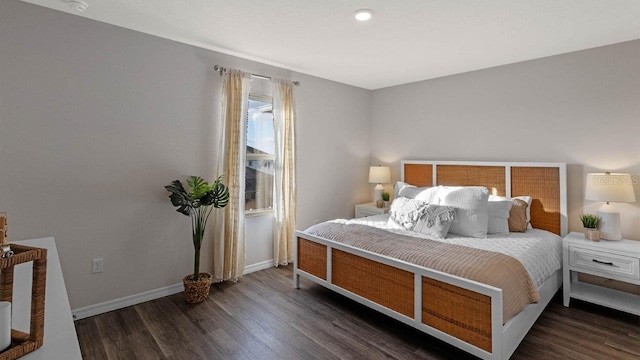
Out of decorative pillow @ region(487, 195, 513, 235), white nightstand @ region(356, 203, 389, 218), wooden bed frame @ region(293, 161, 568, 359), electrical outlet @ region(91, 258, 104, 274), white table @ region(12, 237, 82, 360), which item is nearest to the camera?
white table @ region(12, 237, 82, 360)

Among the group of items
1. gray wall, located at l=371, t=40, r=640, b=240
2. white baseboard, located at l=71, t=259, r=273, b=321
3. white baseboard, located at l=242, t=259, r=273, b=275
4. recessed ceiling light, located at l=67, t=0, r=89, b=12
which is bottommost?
white baseboard, located at l=71, t=259, r=273, b=321

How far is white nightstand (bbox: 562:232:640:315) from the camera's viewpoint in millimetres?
2600

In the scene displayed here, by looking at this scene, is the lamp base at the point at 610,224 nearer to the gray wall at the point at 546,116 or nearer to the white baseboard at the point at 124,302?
the gray wall at the point at 546,116

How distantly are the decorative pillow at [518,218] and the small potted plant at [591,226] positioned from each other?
46 centimetres

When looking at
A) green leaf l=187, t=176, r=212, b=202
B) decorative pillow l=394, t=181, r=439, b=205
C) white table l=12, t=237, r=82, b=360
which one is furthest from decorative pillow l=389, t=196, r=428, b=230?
white table l=12, t=237, r=82, b=360

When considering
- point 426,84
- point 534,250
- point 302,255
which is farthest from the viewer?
point 426,84

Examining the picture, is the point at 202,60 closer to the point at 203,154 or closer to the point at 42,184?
the point at 203,154

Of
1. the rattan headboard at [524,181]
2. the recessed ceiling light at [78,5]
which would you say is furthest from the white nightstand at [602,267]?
the recessed ceiling light at [78,5]

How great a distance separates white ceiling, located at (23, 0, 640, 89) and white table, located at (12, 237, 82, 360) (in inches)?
78.4

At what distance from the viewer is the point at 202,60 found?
10.8 ft

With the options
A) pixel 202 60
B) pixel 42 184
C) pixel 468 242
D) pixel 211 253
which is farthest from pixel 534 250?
pixel 42 184

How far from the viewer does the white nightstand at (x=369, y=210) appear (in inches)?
174

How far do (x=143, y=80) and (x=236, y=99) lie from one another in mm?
884

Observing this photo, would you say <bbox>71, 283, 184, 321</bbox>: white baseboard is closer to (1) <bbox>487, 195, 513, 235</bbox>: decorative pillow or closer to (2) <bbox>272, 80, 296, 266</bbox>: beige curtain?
(2) <bbox>272, 80, 296, 266</bbox>: beige curtain
